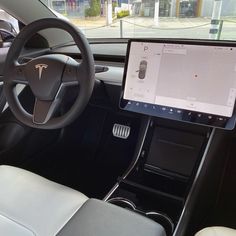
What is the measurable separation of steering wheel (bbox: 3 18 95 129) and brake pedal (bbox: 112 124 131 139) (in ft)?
2.52

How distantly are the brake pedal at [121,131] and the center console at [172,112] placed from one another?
0.33 meters

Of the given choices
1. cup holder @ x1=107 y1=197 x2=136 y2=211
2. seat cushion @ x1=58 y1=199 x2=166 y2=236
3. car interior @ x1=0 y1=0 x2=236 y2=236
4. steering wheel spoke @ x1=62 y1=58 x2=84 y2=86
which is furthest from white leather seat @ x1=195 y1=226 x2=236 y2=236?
steering wheel spoke @ x1=62 y1=58 x2=84 y2=86

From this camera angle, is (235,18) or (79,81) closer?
(79,81)

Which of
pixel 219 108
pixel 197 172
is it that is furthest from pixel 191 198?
pixel 219 108

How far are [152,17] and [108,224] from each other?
1246 millimetres

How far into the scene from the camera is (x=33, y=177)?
1.12 m

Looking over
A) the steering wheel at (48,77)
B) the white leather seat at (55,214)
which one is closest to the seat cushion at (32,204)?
the white leather seat at (55,214)

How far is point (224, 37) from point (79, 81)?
83 cm

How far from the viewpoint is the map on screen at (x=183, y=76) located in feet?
3.24

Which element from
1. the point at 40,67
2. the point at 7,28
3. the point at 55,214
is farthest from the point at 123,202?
the point at 7,28

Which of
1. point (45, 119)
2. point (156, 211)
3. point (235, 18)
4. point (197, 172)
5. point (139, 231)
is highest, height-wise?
point (235, 18)

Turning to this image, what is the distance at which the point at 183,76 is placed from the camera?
1.06 meters

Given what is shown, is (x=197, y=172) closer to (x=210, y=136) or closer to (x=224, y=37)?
(x=210, y=136)

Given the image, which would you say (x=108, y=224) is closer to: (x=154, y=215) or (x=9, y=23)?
(x=154, y=215)
